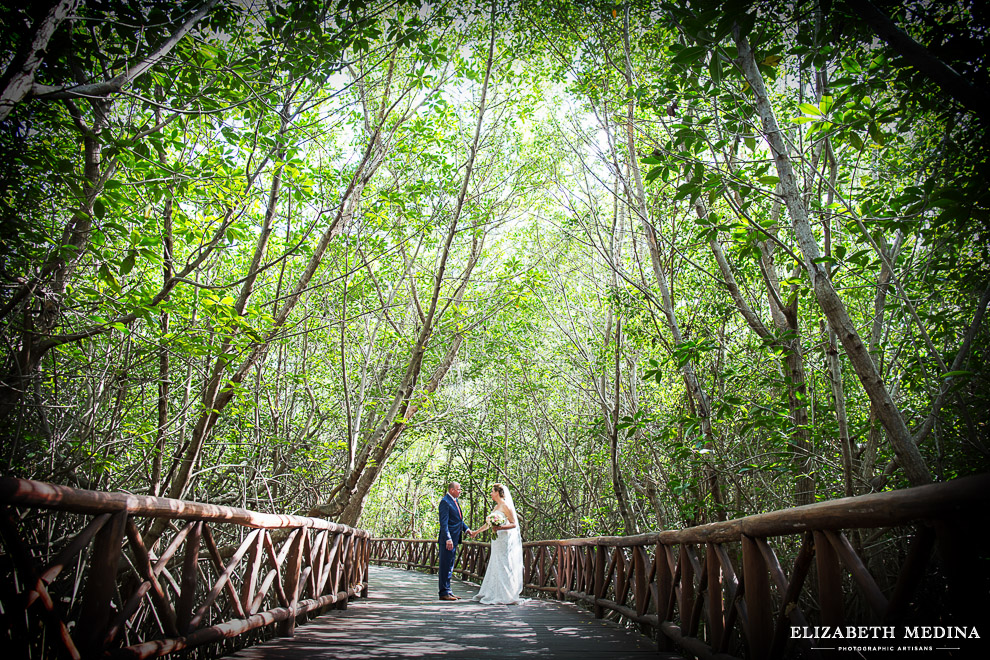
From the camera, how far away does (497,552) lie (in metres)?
8.00

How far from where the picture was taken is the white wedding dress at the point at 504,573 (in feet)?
25.3

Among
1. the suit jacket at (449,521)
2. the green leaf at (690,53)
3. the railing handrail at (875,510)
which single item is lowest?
the suit jacket at (449,521)

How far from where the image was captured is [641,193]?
6352mm

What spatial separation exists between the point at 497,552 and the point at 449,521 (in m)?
0.91

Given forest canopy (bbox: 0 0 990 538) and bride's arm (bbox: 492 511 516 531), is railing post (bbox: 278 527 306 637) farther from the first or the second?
bride's arm (bbox: 492 511 516 531)

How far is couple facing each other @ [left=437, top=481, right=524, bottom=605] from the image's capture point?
7.79 metres

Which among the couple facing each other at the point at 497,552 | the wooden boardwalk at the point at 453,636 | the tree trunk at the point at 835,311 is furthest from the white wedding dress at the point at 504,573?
the tree trunk at the point at 835,311

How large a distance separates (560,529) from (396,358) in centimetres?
628

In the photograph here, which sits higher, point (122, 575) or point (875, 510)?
point (875, 510)

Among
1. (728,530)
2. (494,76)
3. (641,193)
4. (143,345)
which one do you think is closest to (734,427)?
(641,193)

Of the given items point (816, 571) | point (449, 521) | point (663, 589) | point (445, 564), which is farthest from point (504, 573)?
point (816, 571)

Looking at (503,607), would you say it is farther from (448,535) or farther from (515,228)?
(515,228)

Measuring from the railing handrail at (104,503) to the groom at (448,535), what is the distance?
4.76m

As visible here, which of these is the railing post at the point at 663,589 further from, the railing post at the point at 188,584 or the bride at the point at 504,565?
the bride at the point at 504,565
